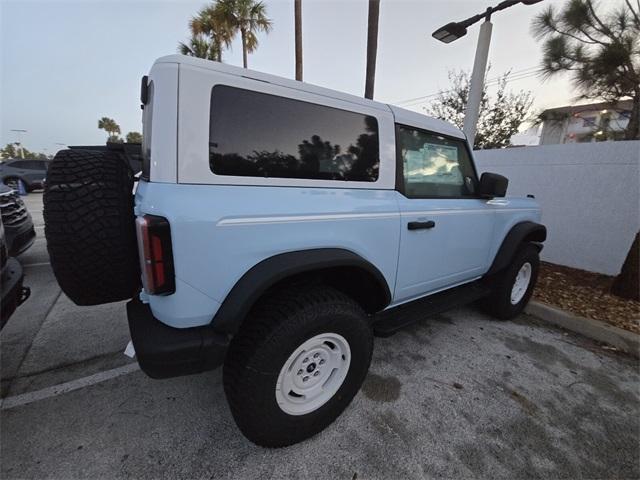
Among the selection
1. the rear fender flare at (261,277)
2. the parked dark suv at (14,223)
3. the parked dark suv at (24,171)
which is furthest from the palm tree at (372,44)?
the parked dark suv at (24,171)

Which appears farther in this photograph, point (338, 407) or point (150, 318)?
point (338, 407)

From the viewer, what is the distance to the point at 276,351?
59.0 inches

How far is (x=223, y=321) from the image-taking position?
1.36 meters

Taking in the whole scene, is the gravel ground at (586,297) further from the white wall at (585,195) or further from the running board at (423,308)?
the running board at (423,308)

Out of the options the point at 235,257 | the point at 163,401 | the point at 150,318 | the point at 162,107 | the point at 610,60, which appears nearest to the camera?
the point at 162,107

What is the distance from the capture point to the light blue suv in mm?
1295

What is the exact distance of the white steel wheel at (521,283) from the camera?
3365 mm

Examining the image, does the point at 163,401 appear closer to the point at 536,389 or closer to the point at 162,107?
the point at 162,107

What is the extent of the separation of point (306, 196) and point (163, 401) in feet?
5.62

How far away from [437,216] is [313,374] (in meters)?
1.43

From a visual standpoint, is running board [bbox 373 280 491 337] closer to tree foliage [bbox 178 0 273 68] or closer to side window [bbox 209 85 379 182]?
side window [bbox 209 85 379 182]

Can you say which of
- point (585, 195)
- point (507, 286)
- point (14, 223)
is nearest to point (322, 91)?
point (507, 286)

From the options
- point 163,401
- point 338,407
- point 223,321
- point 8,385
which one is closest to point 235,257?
point 223,321

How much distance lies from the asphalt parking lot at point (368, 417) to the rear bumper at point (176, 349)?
65cm
